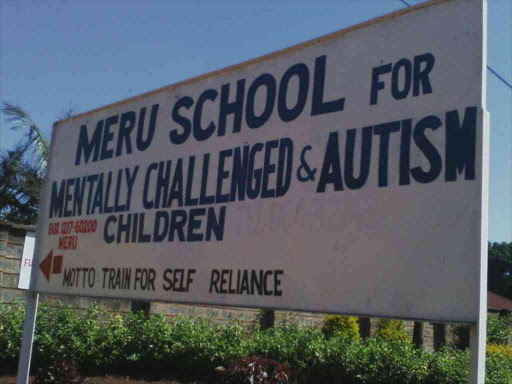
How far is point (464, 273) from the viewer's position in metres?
3.78

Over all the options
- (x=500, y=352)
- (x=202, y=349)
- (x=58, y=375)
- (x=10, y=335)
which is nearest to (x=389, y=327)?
(x=500, y=352)

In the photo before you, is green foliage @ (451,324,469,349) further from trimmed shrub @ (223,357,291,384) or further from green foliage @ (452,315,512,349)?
trimmed shrub @ (223,357,291,384)

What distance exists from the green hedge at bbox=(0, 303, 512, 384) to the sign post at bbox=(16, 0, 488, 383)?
3.38 metres

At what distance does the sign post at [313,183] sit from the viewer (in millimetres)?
3988

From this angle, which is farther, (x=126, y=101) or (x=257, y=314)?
(x=257, y=314)

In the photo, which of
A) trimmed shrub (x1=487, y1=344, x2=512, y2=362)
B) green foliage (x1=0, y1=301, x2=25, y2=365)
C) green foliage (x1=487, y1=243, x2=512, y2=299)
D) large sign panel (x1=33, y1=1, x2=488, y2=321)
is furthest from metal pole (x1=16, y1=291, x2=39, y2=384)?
green foliage (x1=487, y1=243, x2=512, y2=299)

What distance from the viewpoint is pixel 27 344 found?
6867mm

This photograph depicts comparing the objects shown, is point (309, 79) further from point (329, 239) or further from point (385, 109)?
point (329, 239)

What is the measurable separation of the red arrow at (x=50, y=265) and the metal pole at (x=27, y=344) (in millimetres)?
263

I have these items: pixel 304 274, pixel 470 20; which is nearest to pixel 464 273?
pixel 304 274

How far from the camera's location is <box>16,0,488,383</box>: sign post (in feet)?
13.1

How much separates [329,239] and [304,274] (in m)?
0.31

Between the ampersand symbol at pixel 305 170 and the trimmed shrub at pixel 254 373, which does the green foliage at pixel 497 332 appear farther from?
the ampersand symbol at pixel 305 170

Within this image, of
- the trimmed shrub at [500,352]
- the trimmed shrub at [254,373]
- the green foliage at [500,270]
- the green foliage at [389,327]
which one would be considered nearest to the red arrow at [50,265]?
the trimmed shrub at [254,373]
